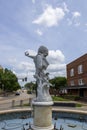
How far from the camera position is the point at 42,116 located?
11.7 meters

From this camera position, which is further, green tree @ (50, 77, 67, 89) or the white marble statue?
green tree @ (50, 77, 67, 89)

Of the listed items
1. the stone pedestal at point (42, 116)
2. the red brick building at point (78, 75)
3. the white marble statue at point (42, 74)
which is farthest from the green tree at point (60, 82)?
the stone pedestal at point (42, 116)

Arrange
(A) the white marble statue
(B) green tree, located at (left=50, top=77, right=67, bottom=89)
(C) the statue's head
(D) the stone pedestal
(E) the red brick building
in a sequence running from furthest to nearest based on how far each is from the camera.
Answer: (B) green tree, located at (left=50, top=77, right=67, bottom=89) → (E) the red brick building → (C) the statue's head → (A) the white marble statue → (D) the stone pedestal

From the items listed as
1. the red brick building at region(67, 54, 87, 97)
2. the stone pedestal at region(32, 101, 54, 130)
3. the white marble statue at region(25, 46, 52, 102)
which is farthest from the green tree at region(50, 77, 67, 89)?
the stone pedestal at region(32, 101, 54, 130)

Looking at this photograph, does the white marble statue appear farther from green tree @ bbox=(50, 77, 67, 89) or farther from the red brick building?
green tree @ bbox=(50, 77, 67, 89)

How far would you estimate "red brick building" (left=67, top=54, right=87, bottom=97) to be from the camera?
47.8m

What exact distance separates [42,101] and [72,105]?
15400 mm

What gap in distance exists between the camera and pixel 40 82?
12477mm

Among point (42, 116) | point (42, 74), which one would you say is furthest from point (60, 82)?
point (42, 116)

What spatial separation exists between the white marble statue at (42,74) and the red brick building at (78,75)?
31.2 metres

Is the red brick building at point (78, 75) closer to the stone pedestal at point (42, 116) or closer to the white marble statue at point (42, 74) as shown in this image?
the white marble statue at point (42, 74)

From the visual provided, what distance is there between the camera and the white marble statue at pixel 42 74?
12.3 metres

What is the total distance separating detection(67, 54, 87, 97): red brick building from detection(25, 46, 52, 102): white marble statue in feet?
102

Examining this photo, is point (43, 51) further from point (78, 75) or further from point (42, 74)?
point (78, 75)
